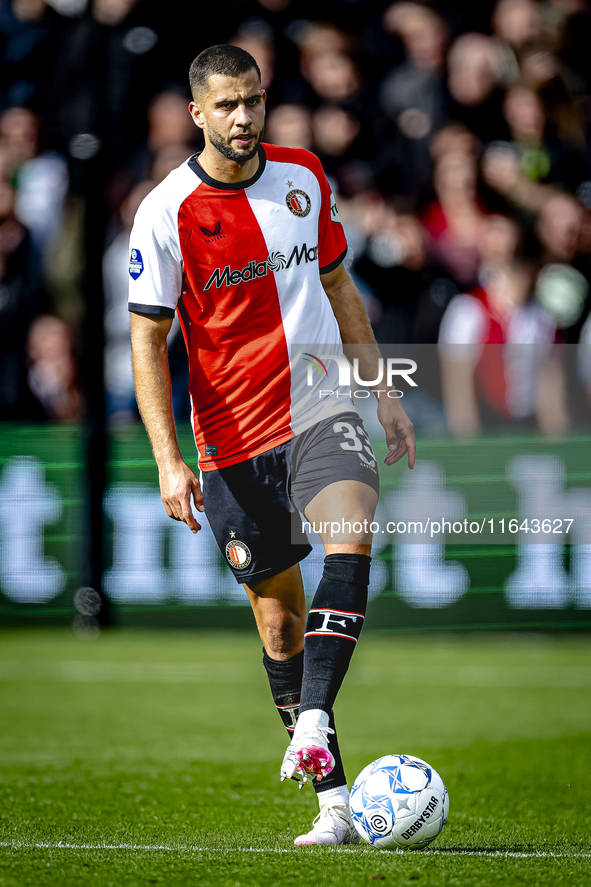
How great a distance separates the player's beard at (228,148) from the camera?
13.2ft

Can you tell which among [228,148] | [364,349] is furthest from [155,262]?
[364,349]

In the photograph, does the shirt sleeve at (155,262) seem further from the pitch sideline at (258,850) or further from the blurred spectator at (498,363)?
the blurred spectator at (498,363)

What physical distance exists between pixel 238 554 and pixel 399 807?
1030 millimetres

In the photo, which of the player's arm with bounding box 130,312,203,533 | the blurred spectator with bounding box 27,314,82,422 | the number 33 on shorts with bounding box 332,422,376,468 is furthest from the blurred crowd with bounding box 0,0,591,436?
the number 33 on shorts with bounding box 332,422,376,468

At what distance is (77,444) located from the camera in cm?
880

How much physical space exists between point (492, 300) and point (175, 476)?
17.1 ft

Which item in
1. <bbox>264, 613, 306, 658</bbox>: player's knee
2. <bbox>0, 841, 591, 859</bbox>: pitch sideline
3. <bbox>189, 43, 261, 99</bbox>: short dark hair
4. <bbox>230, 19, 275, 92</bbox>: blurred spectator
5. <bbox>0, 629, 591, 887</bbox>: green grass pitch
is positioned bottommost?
<bbox>0, 629, 591, 887</bbox>: green grass pitch

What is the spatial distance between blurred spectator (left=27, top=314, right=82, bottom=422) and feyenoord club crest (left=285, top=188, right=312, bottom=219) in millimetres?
5226

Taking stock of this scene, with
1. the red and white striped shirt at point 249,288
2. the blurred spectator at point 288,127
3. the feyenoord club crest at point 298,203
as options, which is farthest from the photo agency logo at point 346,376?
the blurred spectator at point 288,127

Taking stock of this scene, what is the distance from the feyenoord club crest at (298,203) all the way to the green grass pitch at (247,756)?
2200mm

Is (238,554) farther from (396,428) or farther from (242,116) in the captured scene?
(242,116)

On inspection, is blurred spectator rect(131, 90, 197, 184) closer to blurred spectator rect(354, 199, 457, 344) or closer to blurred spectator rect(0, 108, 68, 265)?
blurred spectator rect(0, 108, 68, 265)

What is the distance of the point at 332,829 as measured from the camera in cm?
380

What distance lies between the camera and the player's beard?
4.02 m
